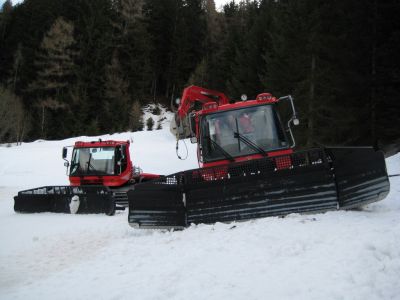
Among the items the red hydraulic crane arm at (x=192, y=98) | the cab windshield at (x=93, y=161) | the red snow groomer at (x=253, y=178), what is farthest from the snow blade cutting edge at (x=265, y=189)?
the cab windshield at (x=93, y=161)

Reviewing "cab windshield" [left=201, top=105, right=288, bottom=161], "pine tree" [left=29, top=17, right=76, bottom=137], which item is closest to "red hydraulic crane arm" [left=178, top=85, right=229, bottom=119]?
"cab windshield" [left=201, top=105, right=288, bottom=161]

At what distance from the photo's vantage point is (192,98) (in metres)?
9.84

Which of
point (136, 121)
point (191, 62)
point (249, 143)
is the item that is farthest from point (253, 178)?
point (191, 62)

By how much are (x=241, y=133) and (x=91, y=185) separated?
5.58 metres

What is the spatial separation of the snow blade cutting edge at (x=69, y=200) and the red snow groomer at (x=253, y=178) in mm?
3765

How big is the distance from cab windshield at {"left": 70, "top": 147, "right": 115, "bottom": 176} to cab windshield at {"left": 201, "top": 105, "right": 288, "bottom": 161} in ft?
18.7

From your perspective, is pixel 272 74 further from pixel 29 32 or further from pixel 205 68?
pixel 29 32

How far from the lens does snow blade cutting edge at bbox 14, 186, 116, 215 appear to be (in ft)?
33.4

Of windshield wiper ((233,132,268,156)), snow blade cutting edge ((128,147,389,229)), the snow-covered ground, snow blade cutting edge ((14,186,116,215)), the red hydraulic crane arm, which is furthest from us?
snow blade cutting edge ((14,186,116,215))

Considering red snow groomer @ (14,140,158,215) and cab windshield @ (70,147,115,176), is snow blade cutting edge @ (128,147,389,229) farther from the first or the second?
cab windshield @ (70,147,115,176)

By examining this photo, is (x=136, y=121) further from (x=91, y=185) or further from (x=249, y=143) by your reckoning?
(x=249, y=143)

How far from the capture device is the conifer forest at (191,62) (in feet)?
53.3

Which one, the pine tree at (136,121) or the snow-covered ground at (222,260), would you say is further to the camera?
the pine tree at (136,121)

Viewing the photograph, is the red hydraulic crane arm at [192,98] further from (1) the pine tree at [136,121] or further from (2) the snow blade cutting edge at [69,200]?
(1) the pine tree at [136,121]
